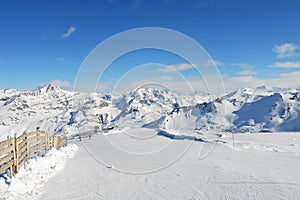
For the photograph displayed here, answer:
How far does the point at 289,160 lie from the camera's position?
1006 centimetres

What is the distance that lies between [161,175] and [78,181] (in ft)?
8.31

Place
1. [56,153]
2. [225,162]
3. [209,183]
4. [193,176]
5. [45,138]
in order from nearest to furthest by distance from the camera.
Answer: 1. [209,183]
2. [193,176]
3. [225,162]
4. [56,153]
5. [45,138]

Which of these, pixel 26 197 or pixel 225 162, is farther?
pixel 225 162

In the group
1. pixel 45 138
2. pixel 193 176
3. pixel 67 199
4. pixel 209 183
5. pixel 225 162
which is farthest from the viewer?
pixel 45 138

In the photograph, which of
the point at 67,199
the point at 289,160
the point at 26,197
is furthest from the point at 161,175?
the point at 289,160

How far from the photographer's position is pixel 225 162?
9703mm

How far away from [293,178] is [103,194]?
5.50m

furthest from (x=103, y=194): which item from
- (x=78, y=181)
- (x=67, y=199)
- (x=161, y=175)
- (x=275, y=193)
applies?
(x=275, y=193)

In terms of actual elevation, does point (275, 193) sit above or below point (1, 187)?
below

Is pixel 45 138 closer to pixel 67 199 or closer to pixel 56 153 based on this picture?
pixel 56 153

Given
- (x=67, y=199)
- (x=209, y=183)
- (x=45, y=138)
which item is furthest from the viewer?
(x=45, y=138)

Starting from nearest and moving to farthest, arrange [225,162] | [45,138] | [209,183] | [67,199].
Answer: [67,199] → [209,183] → [225,162] → [45,138]

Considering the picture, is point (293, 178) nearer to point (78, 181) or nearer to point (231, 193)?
point (231, 193)

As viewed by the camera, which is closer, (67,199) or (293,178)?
(67,199)
